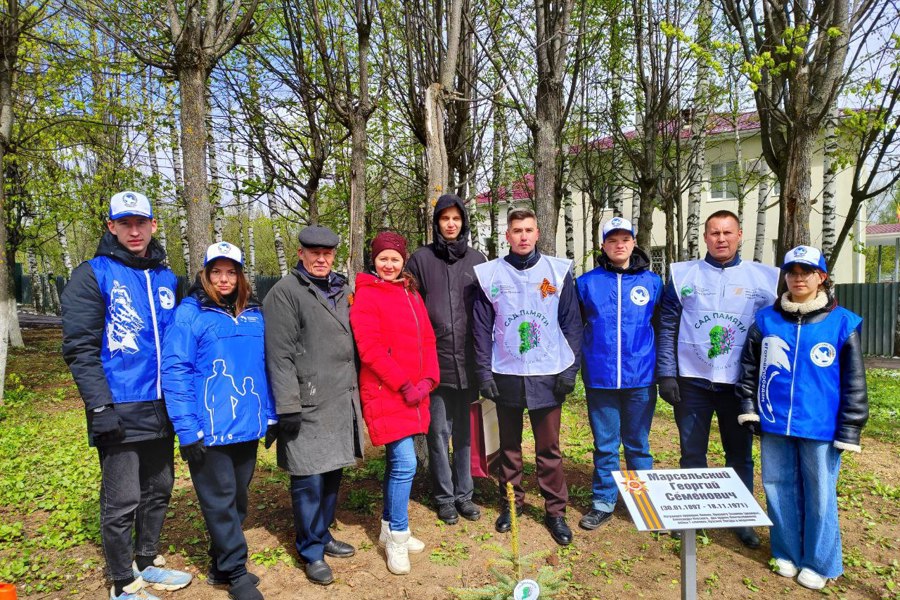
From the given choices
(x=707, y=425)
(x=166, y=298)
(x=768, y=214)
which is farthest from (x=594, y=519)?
(x=768, y=214)

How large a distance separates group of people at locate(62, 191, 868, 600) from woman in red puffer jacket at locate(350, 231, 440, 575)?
14mm

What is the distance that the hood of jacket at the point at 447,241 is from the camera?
12.6 feet

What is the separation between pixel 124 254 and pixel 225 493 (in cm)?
145

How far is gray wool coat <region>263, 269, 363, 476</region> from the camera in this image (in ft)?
10.2

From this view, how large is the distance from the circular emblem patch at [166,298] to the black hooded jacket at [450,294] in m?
1.59

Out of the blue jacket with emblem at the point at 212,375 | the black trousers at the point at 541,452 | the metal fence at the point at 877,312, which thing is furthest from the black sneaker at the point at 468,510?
the metal fence at the point at 877,312

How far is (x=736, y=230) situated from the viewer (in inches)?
140

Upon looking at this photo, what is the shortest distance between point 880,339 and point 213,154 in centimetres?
1853

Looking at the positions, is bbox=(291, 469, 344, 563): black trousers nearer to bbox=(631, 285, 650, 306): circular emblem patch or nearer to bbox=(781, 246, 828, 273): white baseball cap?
bbox=(631, 285, 650, 306): circular emblem patch

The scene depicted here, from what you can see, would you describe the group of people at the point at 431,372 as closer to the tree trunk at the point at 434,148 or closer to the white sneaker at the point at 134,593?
the white sneaker at the point at 134,593

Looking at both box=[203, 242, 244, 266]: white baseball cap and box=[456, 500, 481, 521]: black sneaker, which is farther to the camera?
box=[456, 500, 481, 521]: black sneaker

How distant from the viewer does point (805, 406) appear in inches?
123

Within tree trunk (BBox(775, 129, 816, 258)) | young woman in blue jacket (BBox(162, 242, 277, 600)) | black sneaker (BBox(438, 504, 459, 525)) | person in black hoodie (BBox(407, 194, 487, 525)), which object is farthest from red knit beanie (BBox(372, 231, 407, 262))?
tree trunk (BBox(775, 129, 816, 258))

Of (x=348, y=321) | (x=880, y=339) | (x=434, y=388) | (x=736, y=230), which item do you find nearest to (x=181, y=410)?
(x=348, y=321)
